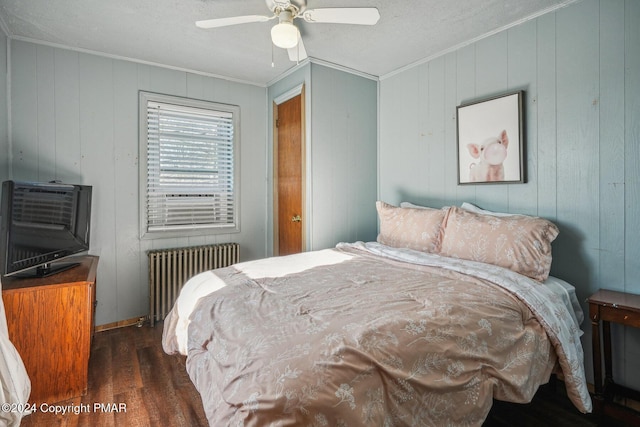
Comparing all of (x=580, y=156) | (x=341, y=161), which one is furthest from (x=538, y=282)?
(x=341, y=161)

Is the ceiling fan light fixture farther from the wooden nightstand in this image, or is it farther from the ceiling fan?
the wooden nightstand

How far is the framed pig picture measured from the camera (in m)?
2.44

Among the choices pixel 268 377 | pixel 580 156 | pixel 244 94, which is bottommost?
pixel 268 377

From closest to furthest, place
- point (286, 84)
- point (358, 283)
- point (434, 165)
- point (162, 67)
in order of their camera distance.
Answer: point (358, 283) < point (434, 165) < point (162, 67) < point (286, 84)

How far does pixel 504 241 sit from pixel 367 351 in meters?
1.39

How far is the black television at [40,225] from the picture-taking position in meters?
1.93

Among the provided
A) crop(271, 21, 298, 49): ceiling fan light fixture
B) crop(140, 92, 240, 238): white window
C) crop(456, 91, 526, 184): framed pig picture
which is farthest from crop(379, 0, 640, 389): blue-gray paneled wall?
crop(140, 92, 240, 238): white window

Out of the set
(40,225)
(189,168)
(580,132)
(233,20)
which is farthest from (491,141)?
(40,225)

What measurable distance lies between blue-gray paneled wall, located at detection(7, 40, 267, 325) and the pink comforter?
1676mm

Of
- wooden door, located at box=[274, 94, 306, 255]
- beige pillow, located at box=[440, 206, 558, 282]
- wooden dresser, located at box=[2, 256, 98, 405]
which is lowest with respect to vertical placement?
wooden dresser, located at box=[2, 256, 98, 405]

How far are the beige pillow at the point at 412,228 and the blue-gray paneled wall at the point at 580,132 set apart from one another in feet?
1.44

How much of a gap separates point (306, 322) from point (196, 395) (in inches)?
49.5

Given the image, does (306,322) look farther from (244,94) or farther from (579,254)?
(244,94)

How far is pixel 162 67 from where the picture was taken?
3.29 m
